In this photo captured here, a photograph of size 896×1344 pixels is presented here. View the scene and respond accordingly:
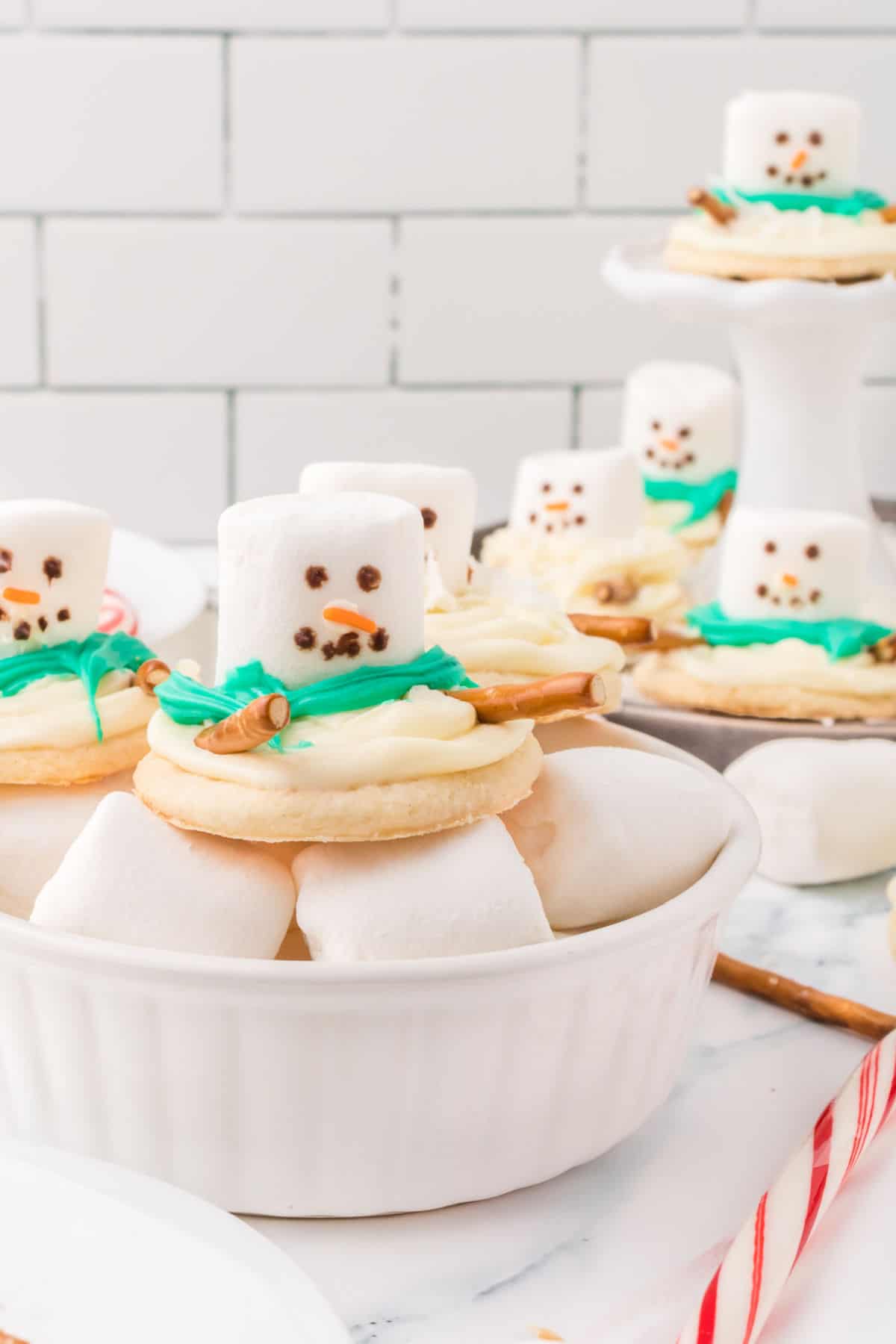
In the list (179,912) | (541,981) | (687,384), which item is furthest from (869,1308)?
(687,384)

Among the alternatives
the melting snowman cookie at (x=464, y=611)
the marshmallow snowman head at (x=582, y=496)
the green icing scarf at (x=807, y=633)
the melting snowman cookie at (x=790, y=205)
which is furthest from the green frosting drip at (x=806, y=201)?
the melting snowman cookie at (x=464, y=611)

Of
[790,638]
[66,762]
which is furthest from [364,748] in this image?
[790,638]

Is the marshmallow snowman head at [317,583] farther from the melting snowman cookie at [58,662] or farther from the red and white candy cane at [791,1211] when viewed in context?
the red and white candy cane at [791,1211]

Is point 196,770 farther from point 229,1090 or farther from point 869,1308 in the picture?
point 869,1308

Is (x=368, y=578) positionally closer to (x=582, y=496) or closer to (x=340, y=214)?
(x=582, y=496)

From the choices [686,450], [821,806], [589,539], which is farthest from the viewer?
[686,450]

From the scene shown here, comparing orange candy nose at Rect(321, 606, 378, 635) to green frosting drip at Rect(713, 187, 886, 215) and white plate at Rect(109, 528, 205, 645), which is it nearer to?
white plate at Rect(109, 528, 205, 645)

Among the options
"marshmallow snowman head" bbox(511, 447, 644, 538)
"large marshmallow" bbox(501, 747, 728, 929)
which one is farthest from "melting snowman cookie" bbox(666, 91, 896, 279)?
"large marshmallow" bbox(501, 747, 728, 929)
